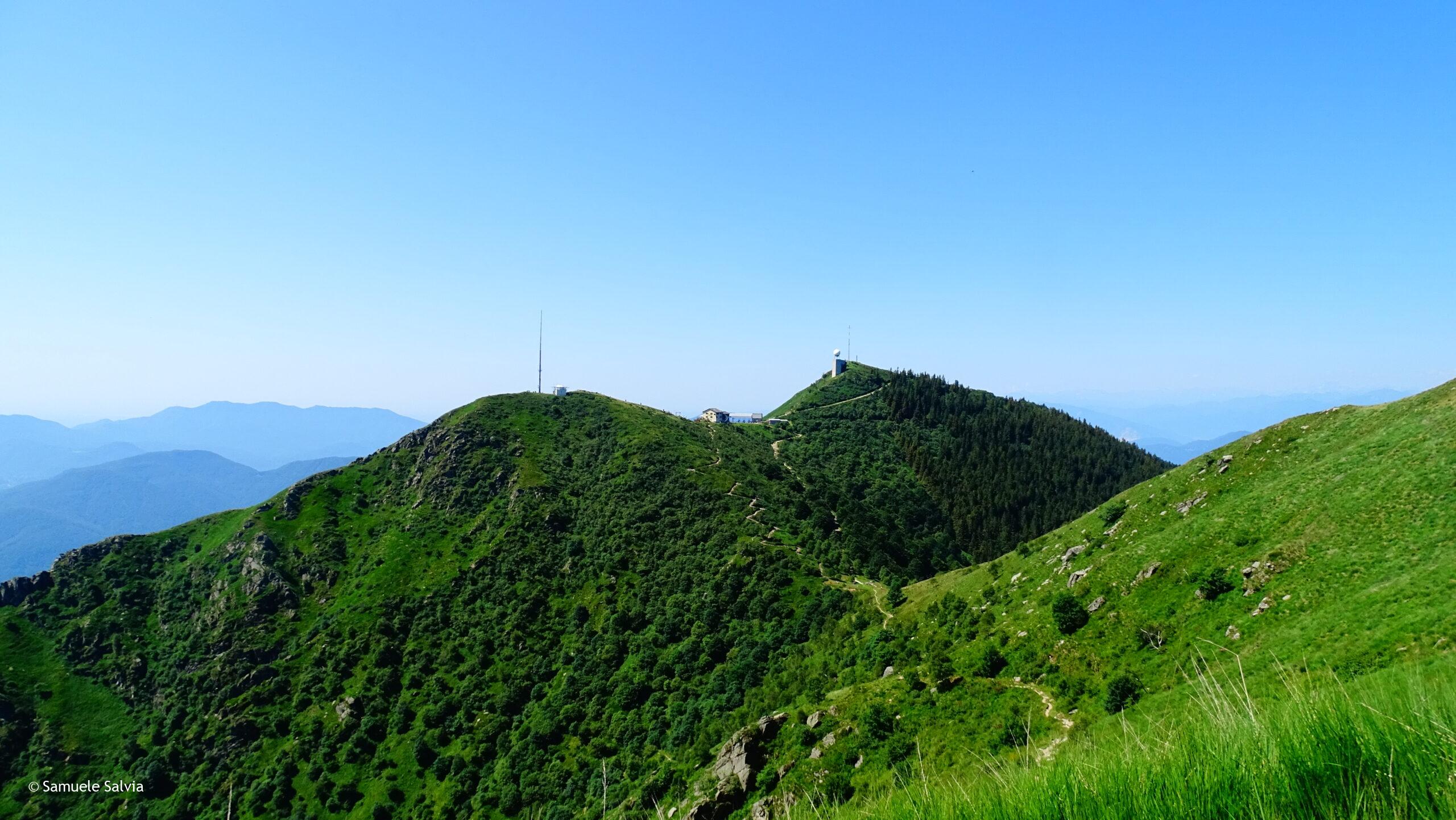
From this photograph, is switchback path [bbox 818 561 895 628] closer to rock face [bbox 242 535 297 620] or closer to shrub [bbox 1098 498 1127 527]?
shrub [bbox 1098 498 1127 527]

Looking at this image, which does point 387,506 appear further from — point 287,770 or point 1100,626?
point 1100,626

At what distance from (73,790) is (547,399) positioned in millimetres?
103226

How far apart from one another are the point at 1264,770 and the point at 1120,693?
31.5 m

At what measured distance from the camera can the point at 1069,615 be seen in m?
37.4

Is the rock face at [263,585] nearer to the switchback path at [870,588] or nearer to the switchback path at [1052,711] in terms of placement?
the switchback path at [870,588]

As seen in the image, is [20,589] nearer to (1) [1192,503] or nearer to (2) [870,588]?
(2) [870,588]

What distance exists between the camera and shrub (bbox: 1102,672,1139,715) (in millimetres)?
27859

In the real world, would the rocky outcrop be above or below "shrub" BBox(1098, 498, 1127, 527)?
below

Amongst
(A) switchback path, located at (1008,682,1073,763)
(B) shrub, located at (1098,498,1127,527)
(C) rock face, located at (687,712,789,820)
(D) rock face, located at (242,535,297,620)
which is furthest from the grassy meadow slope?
(D) rock face, located at (242,535,297,620)

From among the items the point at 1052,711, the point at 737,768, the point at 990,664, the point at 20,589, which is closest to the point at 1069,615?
the point at 990,664

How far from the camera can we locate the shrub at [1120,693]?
2786cm

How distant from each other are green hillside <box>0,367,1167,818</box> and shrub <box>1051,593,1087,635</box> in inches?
266

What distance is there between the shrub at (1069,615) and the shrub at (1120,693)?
7.89m

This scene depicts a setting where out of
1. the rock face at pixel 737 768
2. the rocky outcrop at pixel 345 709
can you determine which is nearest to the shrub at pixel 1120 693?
the rock face at pixel 737 768
